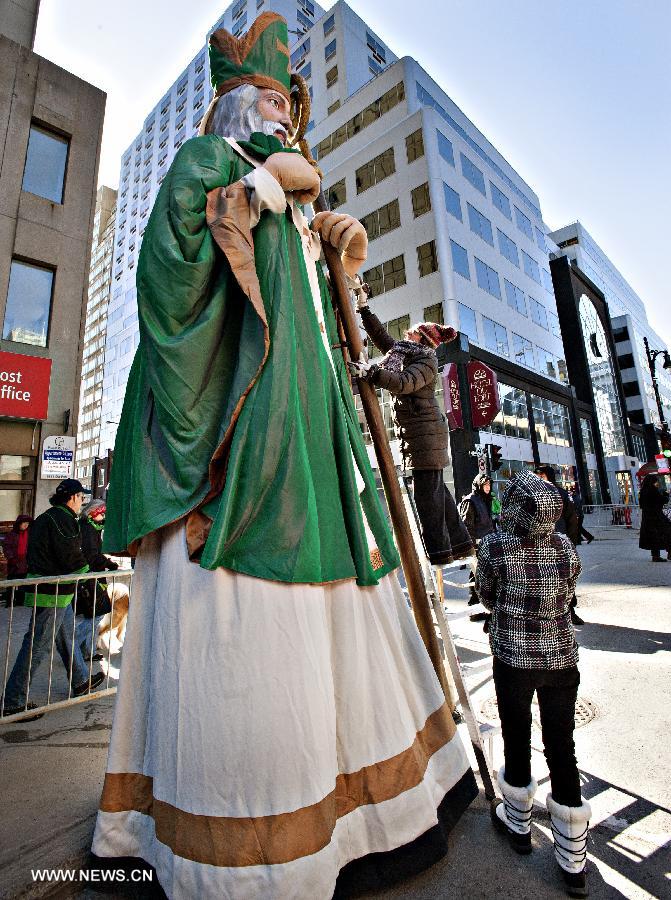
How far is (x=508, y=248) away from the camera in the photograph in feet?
93.4

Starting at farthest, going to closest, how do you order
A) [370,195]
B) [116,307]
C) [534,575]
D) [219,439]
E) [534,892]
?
1. [116,307]
2. [370,195]
3. [534,575]
4. [219,439]
5. [534,892]

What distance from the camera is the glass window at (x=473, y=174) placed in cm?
2581

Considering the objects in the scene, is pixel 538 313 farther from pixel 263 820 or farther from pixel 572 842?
pixel 263 820

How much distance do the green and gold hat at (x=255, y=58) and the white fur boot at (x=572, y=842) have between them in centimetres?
343

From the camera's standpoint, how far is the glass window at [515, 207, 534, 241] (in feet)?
100

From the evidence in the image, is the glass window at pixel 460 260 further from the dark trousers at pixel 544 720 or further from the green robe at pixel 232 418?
the dark trousers at pixel 544 720

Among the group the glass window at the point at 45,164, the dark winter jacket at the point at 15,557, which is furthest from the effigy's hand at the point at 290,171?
the glass window at the point at 45,164

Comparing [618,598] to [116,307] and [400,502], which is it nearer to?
[400,502]

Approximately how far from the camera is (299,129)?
269cm

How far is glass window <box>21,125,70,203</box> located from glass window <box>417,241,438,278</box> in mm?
15465

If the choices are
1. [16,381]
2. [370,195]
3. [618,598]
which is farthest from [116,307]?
[618,598]

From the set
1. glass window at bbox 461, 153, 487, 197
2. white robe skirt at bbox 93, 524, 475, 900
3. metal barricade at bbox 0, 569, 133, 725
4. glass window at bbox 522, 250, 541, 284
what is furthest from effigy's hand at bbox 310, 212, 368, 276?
glass window at bbox 522, 250, 541, 284

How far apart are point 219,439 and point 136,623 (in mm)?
789

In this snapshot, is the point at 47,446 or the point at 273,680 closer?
the point at 273,680
